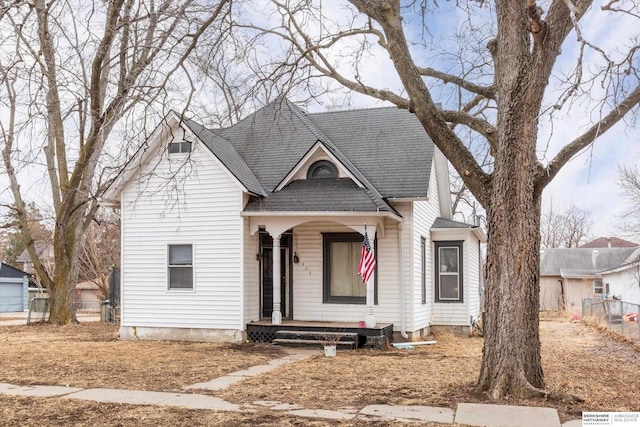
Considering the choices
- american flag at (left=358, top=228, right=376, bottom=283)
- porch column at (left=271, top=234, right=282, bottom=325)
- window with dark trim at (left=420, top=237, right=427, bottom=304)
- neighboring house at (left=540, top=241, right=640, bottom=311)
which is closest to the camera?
american flag at (left=358, top=228, right=376, bottom=283)

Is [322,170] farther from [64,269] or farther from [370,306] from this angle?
[64,269]

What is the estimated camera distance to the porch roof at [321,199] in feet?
47.0

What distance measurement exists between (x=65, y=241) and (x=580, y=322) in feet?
63.8

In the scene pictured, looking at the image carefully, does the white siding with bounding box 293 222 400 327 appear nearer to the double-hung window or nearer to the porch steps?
the porch steps

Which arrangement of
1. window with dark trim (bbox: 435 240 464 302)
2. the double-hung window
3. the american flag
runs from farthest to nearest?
window with dark trim (bbox: 435 240 464 302) < the double-hung window < the american flag

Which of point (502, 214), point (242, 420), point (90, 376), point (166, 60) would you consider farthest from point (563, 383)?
point (166, 60)

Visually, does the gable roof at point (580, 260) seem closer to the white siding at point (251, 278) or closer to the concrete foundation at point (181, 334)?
the white siding at point (251, 278)

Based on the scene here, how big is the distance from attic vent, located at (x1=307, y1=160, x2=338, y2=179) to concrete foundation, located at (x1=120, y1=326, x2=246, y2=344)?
426 centimetres

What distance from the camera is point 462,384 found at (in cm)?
892

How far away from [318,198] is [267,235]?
2147 mm

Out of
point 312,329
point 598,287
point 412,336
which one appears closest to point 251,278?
point 312,329

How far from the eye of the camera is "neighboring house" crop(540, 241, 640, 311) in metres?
44.8

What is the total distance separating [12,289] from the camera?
4019 centimetres

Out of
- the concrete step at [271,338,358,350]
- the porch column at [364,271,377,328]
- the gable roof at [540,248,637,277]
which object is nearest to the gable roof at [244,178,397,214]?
the porch column at [364,271,377,328]
